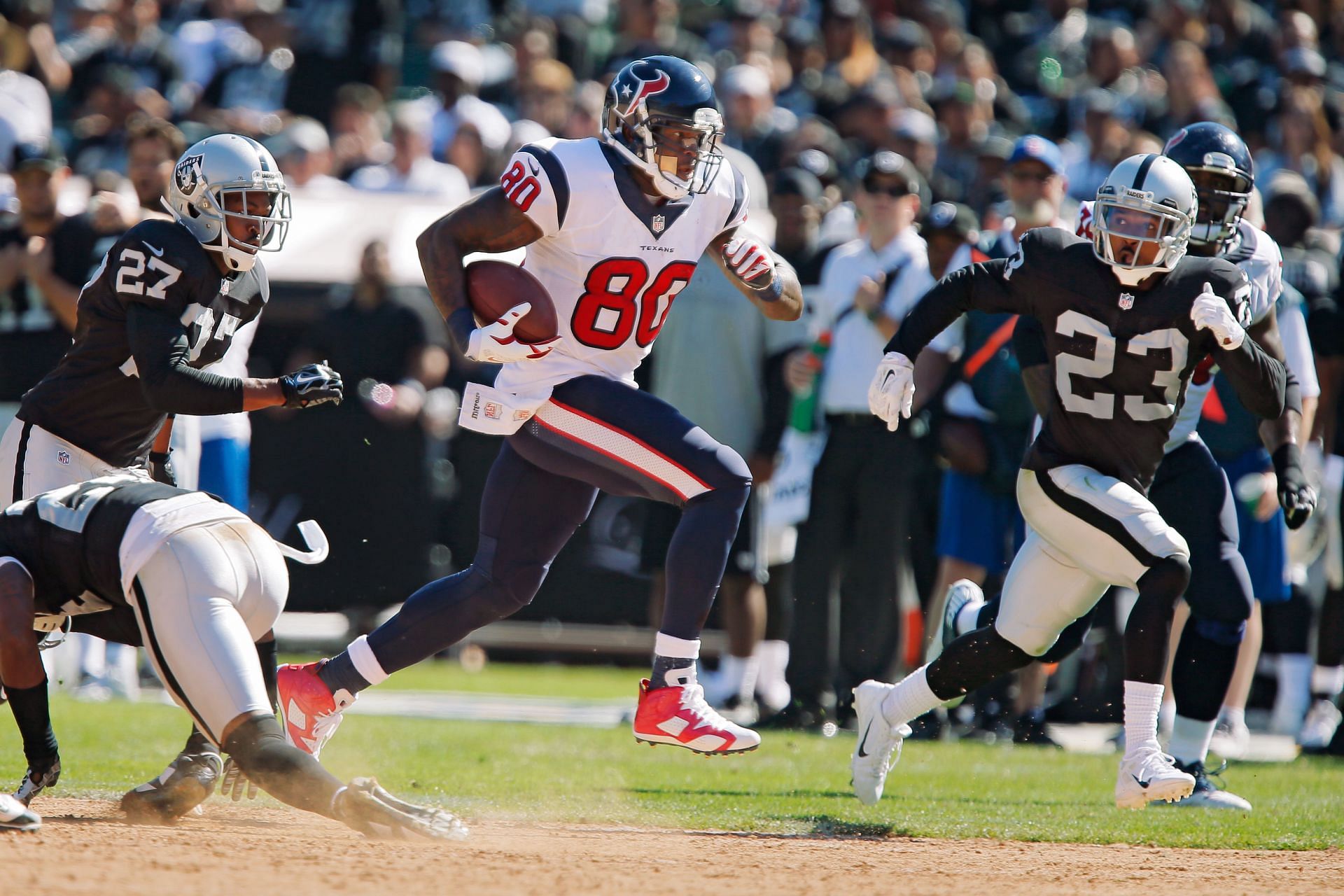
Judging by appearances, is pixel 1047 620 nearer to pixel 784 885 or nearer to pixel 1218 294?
pixel 1218 294

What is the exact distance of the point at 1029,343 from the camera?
19.9 feet

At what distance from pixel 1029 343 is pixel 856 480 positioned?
7.31 feet

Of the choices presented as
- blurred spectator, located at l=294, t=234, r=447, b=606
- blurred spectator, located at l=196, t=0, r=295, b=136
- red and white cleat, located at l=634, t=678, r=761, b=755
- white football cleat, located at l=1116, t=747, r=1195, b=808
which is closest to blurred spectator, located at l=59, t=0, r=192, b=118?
blurred spectator, located at l=196, t=0, r=295, b=136

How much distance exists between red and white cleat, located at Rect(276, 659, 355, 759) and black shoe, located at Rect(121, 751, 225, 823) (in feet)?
1.34

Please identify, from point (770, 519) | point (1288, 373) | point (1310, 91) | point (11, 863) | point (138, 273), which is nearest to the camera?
point (11, 863)

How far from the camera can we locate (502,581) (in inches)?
213

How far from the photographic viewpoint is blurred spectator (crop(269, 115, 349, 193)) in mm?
11538

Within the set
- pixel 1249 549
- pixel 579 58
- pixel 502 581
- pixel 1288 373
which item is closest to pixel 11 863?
pixel 502 581

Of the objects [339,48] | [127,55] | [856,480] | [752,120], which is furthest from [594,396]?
[127,55]

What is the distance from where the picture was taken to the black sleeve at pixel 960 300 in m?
5.62

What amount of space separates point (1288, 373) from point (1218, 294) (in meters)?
0.61

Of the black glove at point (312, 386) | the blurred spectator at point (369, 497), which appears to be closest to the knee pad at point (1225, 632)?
the black glove at point (312, 386)

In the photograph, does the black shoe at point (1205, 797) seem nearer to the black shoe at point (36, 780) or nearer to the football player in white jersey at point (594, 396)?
the football player in white jersey at point (594, 396)

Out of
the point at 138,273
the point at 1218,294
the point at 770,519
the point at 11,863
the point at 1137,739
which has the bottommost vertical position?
the point at 11,863
